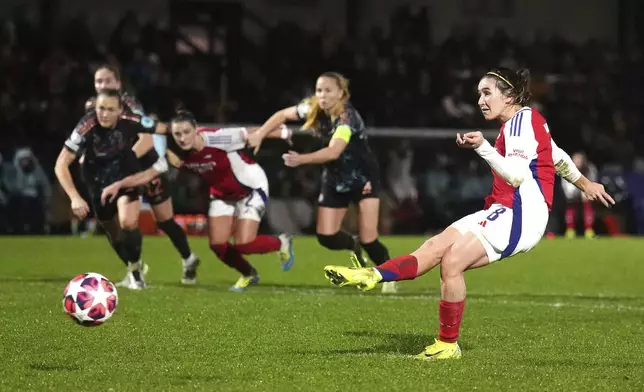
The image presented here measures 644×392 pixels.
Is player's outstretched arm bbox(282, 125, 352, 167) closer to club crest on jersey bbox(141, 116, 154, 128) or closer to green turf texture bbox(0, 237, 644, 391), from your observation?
green turf texture bbox(0, 237, 644, 391)

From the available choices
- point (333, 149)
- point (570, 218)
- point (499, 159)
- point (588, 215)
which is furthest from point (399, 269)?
point (588, 215)

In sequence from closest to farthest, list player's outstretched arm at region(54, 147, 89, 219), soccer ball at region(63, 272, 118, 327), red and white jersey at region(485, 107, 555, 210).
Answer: red and white jersey at region(485, 107, 555, 210) < soccer ball at region(63, 272, 118, 327) < player's outstretched arm at region(54, 147, 89, 219)

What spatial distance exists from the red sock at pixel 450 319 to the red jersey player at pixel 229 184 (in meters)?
4.63

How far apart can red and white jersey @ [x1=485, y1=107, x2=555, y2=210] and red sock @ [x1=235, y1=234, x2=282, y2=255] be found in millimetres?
4747

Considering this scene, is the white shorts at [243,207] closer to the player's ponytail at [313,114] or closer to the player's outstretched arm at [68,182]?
the player's ponytail at [313,114]

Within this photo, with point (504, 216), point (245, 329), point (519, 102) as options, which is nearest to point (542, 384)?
point (504, 216)

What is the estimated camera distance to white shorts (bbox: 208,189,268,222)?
452 inches

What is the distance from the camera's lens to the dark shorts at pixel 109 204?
11367mm

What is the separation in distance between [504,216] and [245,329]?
7.37 ft

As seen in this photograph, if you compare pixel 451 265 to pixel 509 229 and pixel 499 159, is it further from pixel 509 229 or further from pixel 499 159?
pixel 499 159

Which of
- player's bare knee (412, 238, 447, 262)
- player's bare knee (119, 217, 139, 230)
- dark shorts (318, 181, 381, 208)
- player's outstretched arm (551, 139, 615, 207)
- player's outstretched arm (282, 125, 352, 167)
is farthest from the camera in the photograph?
dark shorts (318, 181, 381, 208)

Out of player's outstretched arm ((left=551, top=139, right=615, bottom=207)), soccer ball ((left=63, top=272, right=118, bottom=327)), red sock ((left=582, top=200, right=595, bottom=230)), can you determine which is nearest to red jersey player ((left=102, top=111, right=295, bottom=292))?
soccer ball ((left=63, top=272, right=118, bottom=327))

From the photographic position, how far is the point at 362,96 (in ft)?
79.2

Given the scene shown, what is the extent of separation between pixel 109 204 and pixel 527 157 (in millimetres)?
5660
